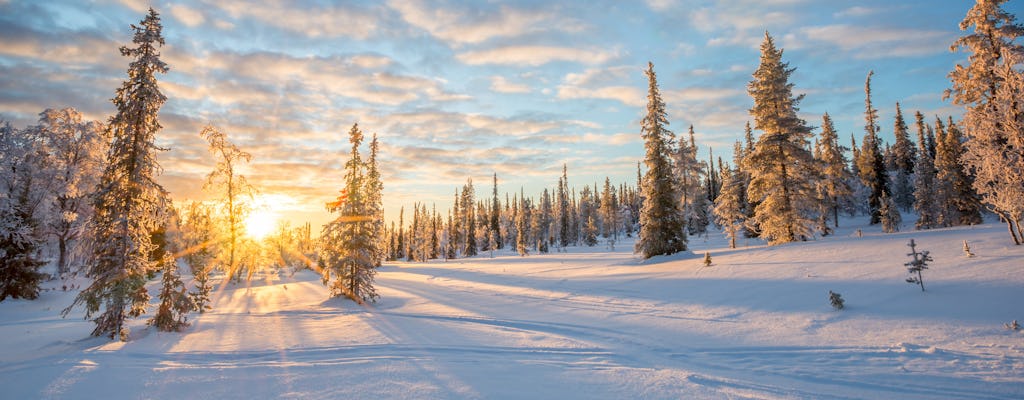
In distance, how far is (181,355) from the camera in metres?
9.71

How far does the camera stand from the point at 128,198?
518 inches

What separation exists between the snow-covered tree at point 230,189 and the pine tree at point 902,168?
246ft

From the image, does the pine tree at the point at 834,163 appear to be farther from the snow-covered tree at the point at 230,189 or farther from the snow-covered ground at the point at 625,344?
the snow-covered tree at the point at 230,189

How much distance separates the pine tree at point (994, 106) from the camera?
14.4 meters

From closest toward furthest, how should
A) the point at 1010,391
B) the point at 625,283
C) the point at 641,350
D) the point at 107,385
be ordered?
the point at 1010,391
the point at 107,385
the point at 641,350
the point at 625,283

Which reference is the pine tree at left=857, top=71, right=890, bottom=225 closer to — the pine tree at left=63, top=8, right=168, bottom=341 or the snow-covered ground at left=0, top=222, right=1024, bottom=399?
the snow-covered ground at left=0, top=222, right=1024, bottom=399

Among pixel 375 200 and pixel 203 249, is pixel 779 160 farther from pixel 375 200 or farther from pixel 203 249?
pixel 203 249

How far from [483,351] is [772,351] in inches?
253

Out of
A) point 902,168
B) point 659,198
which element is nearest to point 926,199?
point 902,168

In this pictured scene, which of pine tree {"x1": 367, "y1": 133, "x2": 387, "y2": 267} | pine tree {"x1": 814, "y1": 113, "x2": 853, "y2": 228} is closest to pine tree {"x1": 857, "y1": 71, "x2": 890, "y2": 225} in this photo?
pine tree {"x1": 814, "y1": 113, "x2": 853, "y2": 228}

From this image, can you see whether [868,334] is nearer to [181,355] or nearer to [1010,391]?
[1010,391]

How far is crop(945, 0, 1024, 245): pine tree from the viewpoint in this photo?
14.4 m

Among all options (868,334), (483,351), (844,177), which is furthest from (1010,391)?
(844,177)

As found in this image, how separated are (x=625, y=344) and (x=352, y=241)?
15535 millimetres
